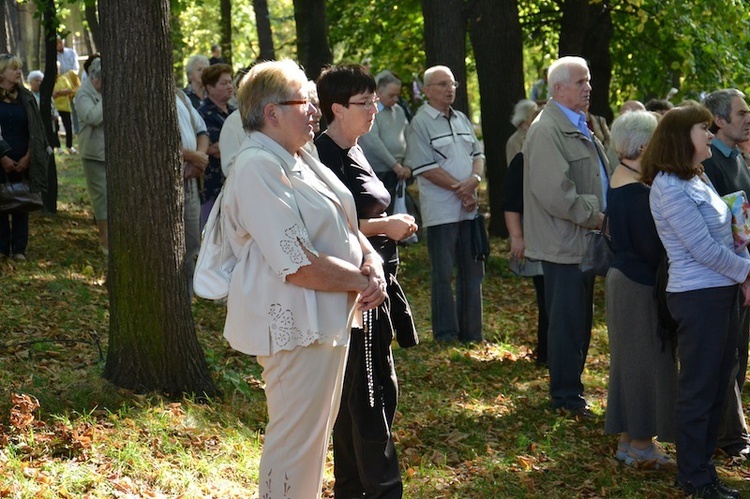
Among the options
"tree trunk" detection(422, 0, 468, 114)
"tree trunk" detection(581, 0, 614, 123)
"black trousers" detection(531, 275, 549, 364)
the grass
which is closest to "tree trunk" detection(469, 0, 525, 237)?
"tree trunk" detection(422, 0, 468, 114)

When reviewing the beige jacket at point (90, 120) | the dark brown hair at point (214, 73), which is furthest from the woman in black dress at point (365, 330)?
the beige jacket at point (90, 120)

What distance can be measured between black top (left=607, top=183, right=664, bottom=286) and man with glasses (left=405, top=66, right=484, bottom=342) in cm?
329

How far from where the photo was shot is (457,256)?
32.3 ft

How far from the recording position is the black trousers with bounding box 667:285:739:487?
18.9 ft

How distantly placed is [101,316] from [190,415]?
2.82 meters

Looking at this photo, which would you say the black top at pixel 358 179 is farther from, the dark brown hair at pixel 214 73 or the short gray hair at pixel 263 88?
the dark brown hair at pixel 214 73

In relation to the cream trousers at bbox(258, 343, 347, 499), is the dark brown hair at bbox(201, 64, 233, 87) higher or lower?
higher

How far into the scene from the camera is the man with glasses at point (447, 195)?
9.58 meters

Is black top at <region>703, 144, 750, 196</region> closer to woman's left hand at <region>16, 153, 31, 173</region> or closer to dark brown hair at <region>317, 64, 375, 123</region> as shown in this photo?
dark brown hair at <region>317, 64, 375, 123</region>

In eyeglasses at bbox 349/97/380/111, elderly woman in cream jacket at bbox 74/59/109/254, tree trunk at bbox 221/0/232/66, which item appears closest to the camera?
eyeglasses at bbox 349/97/380/111

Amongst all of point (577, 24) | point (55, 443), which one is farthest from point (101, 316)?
point (577, 24)

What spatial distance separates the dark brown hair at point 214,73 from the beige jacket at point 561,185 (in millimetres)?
3520

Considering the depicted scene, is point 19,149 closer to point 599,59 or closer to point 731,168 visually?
point 731,168

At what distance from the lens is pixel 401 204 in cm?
1201
